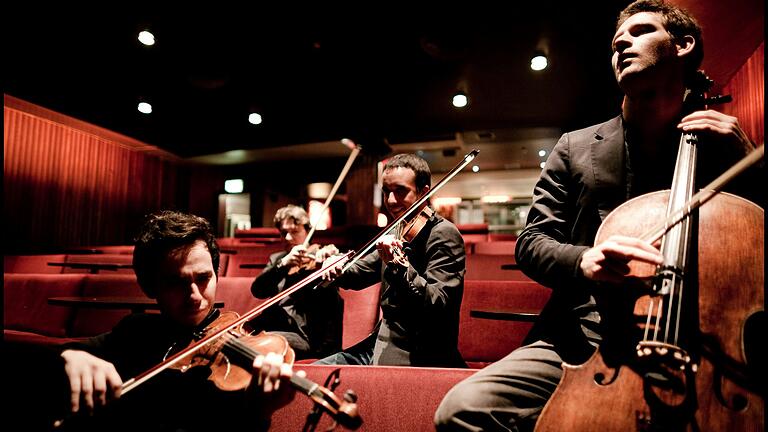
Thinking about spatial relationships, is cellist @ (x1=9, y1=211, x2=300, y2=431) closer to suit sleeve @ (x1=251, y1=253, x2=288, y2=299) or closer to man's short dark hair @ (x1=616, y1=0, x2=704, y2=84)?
suit sleeve @ (x1=251, y1=253, x2=288, y2=299)

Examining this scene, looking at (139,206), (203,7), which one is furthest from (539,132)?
(139,206)

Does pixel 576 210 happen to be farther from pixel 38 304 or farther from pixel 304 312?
pixel 38 304

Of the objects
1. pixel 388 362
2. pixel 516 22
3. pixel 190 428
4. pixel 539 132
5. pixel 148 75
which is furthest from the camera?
pixel 539 132

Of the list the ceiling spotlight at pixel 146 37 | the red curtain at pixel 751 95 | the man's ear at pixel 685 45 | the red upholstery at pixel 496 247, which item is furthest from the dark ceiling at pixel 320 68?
the man's ear at pixel 685 45

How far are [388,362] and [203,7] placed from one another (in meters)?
3.96

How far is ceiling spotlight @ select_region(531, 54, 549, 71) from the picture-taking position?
480 cm

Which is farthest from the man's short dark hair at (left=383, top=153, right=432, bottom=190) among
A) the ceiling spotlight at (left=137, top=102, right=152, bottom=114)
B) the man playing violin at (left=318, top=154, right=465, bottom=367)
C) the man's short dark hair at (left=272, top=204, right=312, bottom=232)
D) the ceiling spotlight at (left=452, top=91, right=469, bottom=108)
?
the ceiling spotlight at (left=137, top=102, right=152, bottom=114)

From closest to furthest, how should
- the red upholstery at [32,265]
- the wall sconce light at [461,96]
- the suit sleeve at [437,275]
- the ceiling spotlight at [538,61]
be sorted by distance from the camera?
the suit sleeve at [437,275]
the red upholstery at [32,265]
the ceiling spotlight at [538,61]
the wall sconce light at [461,96]

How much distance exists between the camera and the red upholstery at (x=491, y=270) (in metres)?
3.10

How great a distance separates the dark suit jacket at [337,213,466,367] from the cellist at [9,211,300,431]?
1.85 feet

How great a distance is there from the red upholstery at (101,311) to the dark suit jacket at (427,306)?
174 centimetres

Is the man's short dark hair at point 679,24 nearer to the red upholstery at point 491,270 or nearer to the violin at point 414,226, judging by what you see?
the violin at point 414,226

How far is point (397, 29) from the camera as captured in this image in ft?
14.4

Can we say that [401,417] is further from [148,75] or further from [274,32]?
[148,75]
